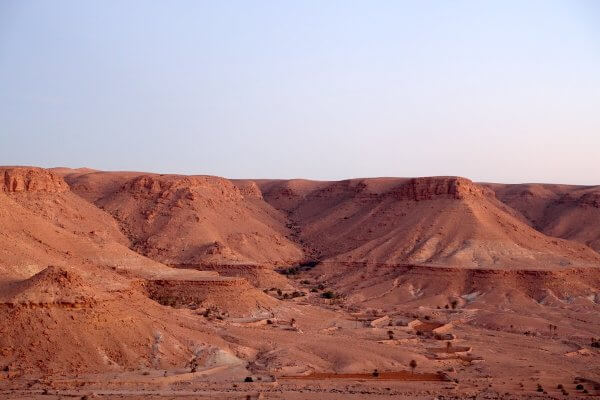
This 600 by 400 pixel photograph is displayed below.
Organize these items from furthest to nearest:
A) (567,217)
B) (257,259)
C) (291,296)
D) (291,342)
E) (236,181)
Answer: (236,181) → (567,217) → (257,259) → (291,296) → (291,342)

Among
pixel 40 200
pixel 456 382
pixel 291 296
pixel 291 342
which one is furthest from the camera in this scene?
pixel 40 200

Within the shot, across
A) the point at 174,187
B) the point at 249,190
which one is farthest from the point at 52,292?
the point at 249,190

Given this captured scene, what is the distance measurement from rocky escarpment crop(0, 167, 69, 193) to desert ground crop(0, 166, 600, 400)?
0.18 meters

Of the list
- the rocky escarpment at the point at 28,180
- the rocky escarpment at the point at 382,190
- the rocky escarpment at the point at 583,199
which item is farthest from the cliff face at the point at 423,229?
the rocky escarpment at the point at 28,180

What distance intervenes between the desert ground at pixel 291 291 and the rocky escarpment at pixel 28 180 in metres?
0.18

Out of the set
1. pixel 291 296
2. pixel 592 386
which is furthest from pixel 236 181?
pixel 592 386

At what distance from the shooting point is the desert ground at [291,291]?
33500 mm

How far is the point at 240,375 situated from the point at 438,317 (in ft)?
85.0

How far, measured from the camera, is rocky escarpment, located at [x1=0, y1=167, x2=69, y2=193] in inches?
2591

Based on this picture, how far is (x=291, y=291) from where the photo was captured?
2534 inches

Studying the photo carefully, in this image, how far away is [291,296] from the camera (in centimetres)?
6238

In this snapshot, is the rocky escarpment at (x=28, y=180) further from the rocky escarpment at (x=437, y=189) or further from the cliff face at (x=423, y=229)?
the rocky escarpment at (x=437, y=189)

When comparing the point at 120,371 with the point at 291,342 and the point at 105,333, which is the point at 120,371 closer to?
the point at 105,333

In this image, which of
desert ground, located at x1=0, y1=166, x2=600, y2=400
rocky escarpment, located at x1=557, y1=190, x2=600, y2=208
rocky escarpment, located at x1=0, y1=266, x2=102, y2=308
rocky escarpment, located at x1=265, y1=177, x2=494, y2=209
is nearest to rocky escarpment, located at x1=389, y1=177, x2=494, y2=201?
rocky escarpment, located at x1=265, y1=177, x2=494, y2=209
